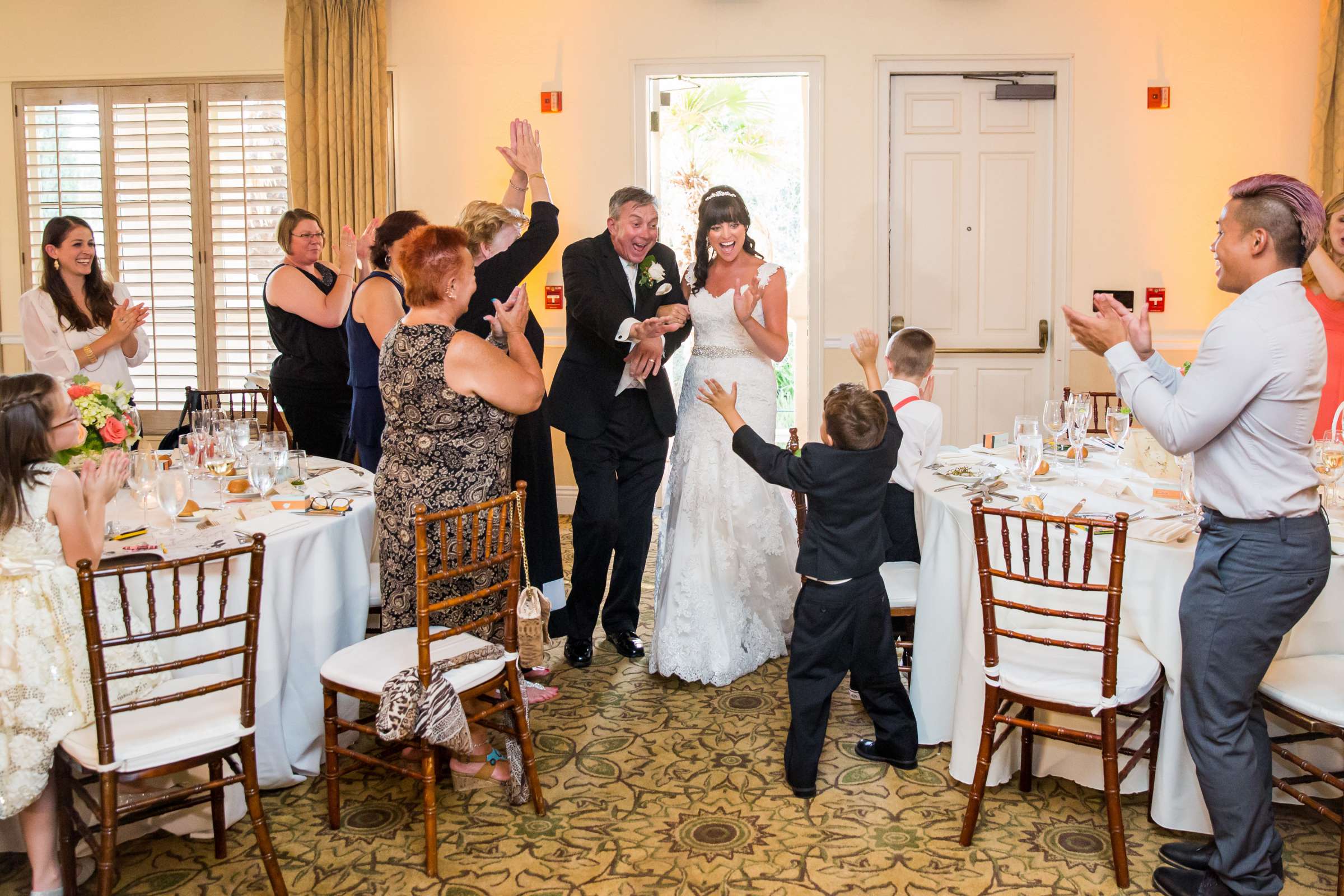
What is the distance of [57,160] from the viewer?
6.99m

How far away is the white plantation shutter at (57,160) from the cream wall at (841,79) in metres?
0.18

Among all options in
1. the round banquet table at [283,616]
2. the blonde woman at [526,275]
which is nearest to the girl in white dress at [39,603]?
the round banquet table at [283,616]

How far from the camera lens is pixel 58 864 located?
2.57m

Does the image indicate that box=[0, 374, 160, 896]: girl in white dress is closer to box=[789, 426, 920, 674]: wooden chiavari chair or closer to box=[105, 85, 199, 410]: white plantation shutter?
box=[789, 426, 920, 674]: wooden chiavari chair

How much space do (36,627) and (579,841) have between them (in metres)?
1.49

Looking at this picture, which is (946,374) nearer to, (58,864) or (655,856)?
(655,856)

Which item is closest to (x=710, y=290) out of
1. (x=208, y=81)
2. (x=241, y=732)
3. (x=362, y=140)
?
(x=241, y=732)

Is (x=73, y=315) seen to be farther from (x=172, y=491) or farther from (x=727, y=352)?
(x=727, y=352)

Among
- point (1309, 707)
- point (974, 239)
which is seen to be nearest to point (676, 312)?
point (1309, 707)

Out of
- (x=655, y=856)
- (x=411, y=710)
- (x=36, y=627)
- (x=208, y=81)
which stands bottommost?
(x=655, y=856)

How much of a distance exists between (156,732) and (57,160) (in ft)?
19.8

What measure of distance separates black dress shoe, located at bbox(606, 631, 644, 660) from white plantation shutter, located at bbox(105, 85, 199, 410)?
14.1 feet

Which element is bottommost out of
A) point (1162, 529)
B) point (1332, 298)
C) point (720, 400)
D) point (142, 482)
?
point (1162, 529)

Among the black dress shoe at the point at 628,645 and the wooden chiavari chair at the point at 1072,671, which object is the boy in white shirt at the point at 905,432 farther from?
the black dress shoe at the point at 628,645
